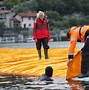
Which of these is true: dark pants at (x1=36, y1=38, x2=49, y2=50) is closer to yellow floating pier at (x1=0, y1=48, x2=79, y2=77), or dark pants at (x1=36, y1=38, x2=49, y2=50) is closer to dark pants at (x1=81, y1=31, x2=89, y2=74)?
yellow floating pier at (x1=0, y1=48, x2=79, y2=77)

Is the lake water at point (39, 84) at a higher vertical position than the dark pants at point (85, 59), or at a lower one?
lower

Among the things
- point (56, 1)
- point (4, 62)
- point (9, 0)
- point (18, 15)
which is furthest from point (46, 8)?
point (4, 62)

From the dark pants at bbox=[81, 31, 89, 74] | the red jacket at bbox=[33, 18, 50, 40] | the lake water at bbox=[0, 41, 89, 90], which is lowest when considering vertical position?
the lake water at bbox=[0, 41, 89, 90]

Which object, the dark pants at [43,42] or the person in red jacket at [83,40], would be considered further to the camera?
the dark pants at [43,42]

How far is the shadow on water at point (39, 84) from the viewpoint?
335 inches

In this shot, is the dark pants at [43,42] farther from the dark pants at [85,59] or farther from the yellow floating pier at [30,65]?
the dark pants at [85,59]

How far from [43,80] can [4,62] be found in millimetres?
3572

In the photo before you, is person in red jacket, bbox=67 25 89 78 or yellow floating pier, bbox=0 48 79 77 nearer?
person in red jacket, bbox=67 25 89 78

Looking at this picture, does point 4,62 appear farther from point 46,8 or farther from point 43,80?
point 46,8

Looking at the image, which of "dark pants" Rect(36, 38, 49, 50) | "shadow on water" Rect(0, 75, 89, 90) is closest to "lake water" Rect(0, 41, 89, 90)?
"shadow on water" Rect(0, 75, 89, 90)

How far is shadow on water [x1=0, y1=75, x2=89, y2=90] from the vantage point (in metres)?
8.52

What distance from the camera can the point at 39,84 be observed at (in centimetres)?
905

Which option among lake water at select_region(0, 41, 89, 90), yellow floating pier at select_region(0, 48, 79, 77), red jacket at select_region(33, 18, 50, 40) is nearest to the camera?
lake water at select_region(0, 41, 89, 90)

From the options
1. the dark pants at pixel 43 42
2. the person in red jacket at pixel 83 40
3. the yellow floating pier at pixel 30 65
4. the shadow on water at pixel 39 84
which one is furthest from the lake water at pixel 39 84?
the dark pants at pixel 43 42
